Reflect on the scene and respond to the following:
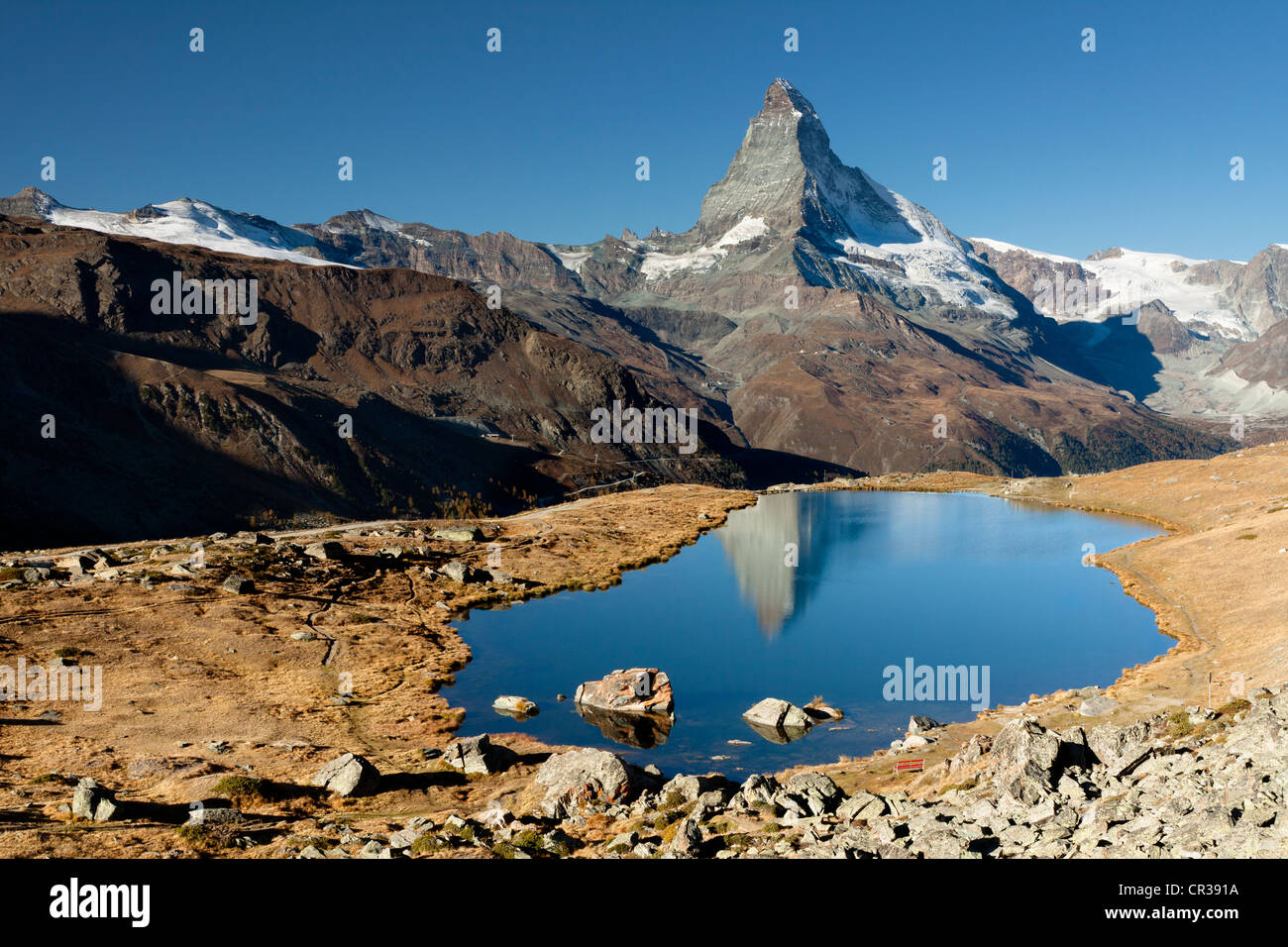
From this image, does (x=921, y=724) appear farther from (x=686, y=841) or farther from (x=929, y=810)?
(x=686, y=841)

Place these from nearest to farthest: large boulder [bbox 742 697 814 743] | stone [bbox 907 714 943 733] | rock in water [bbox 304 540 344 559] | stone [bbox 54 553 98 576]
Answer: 1. stone [bbox 907 714 943 733]
2. large boulder [bbox 742 697 814 743]
3. stone [bbox 54 553 98 576]
4. rock in water [bbox 304 540 344 559]

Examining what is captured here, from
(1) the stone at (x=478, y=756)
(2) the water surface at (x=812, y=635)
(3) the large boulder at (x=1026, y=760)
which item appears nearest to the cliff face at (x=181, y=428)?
(2) the water surface at (x=812, y=635)

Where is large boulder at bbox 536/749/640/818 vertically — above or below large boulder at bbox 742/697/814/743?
above

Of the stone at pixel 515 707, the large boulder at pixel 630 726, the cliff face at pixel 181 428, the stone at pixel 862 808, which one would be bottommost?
the large boulder at pixel 630 726

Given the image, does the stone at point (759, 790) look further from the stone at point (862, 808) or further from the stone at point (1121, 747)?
the stone at point (1121, 747)

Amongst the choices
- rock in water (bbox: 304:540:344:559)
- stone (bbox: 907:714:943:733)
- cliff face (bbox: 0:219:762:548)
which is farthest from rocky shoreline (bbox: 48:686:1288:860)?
cliff face (bbox: 0:219:762:548)

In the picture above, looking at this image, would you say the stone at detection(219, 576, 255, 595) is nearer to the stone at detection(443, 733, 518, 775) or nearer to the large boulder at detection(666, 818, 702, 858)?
the stone at detection(443, 733, 518, 775)
